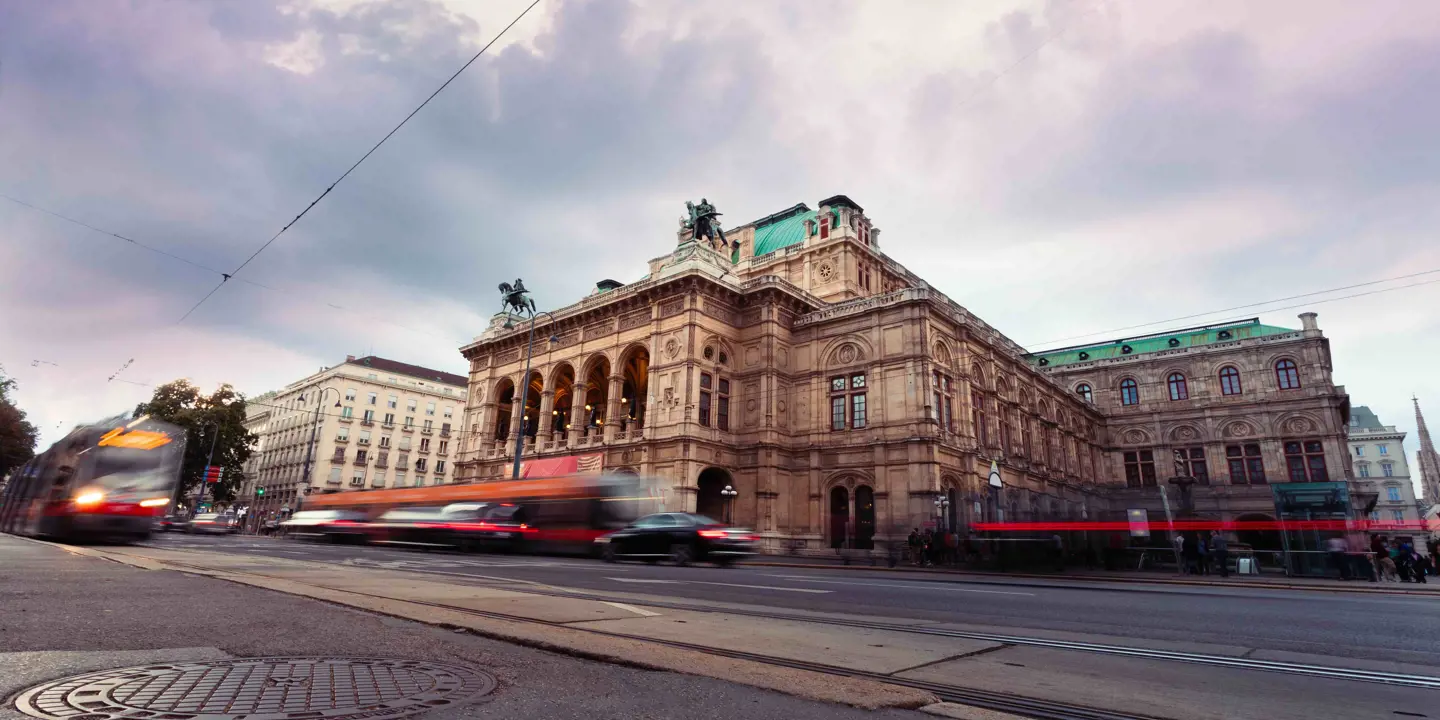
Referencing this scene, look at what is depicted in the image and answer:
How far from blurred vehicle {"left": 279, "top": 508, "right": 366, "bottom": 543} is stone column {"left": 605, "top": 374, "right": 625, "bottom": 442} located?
12502mm

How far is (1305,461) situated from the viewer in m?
48.0

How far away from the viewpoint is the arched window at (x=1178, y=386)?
53719 millimetres

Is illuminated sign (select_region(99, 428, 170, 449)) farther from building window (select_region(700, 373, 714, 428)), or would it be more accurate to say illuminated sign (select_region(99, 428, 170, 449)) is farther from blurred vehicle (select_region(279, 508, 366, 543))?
building window (select_region(700, 373, 714, 428))

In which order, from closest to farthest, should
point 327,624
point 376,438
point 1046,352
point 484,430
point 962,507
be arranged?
point 327,624
point 962,507
point 484,430
point 1046,352
point 376,438

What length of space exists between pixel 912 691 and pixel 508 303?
47.8 meters

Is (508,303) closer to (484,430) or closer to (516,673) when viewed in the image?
(484,430)

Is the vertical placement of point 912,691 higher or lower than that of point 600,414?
lower

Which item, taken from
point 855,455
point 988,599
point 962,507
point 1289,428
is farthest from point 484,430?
point 1289,428

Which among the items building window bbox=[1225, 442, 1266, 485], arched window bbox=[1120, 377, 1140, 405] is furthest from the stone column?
building window bbox=[1225, 442, 1266, 485]

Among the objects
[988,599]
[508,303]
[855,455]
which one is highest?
[508,303]

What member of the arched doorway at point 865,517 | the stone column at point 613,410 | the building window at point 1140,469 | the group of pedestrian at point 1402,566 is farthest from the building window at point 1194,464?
the stone column at point 613,410

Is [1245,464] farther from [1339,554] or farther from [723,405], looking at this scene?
[723,405]

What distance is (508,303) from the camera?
48.1m

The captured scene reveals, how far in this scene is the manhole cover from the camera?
2.61m
